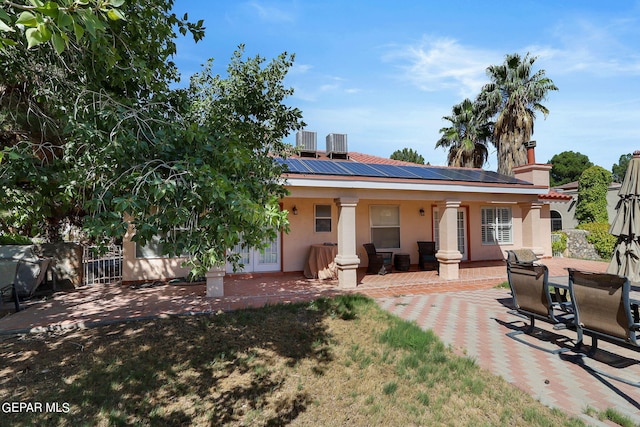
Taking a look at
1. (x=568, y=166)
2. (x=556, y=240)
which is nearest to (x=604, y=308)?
(x=556, y=240)

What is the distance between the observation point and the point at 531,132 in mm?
20109

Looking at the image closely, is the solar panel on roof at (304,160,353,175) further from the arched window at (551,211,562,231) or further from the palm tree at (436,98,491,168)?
the arched window at (551,211,562,231)

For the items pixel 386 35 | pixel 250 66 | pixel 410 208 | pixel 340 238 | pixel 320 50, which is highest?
pixel 386 35

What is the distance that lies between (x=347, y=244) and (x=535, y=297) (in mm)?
4611

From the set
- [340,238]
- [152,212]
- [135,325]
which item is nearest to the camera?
[152,212]

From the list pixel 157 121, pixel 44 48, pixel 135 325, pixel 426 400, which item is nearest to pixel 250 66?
pixel 44 48

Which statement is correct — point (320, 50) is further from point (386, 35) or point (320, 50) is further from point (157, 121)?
point (157, 121)

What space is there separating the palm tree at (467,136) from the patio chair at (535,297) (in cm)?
1978

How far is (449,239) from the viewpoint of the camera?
9.66m

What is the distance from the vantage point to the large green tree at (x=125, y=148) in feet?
8.06

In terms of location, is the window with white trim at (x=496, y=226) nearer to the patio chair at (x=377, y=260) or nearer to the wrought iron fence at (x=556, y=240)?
the wrought iron fence at (x=556, y=240)

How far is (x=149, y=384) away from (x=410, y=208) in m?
11.1

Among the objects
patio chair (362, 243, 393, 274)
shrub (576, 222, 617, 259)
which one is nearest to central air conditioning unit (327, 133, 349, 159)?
patio chair (362, 243, 393, 274)

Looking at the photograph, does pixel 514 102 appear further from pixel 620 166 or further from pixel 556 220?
pixel 620 166
